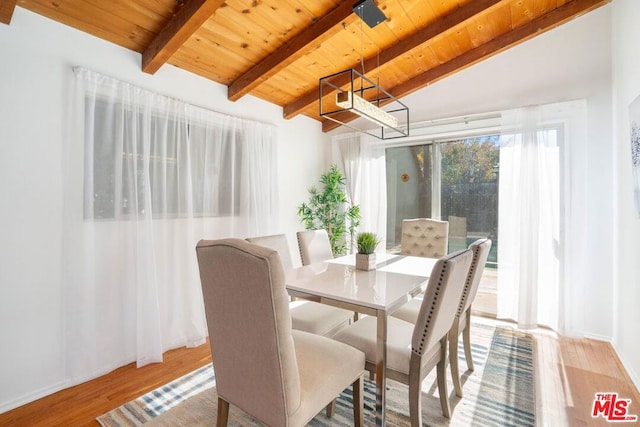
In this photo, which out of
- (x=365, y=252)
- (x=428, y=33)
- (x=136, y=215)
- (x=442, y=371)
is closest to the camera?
(x=442, y=371)

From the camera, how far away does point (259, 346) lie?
119 centimetres

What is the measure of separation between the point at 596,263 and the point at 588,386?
4.12 feet

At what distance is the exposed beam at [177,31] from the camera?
1.96 m

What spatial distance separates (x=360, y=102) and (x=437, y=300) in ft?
4.01

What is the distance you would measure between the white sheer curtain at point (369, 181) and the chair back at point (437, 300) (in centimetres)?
258

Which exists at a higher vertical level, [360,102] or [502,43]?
[502,43]

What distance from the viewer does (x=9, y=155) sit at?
1887mm

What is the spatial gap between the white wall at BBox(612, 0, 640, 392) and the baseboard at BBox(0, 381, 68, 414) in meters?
3.87

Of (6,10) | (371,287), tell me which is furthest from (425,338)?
(6,10)

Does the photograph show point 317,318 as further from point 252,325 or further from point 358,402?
point 252,325

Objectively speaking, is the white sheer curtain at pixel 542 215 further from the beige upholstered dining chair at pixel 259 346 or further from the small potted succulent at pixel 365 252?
the beige upholstered dining chair at pixel 259 346

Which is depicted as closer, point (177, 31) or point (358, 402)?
point (358, 402)

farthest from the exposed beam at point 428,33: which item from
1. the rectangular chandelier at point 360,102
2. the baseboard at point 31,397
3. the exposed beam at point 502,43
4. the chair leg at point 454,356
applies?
the baseboard at point 31,397

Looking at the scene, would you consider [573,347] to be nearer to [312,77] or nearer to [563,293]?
[563,293]
